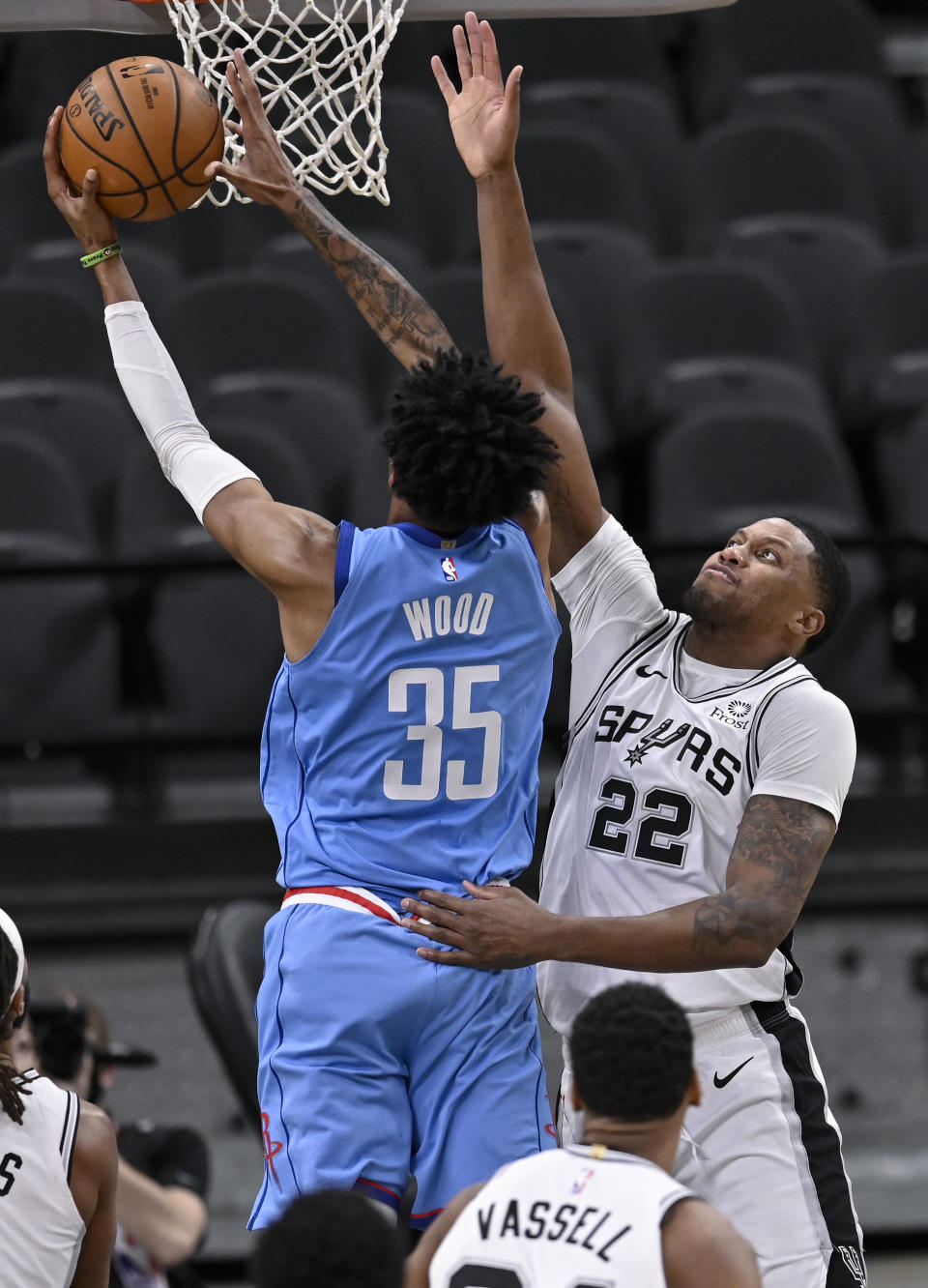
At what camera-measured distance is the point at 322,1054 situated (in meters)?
3.01

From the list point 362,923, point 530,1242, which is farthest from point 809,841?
point 530,1242

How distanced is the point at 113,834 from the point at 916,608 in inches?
122

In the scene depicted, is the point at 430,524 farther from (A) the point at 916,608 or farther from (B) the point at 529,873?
(A) the point at 916,608

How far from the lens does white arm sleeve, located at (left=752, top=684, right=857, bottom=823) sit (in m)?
3.37

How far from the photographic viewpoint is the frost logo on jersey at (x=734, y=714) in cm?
351

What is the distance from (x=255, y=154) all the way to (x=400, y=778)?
1.33 meters

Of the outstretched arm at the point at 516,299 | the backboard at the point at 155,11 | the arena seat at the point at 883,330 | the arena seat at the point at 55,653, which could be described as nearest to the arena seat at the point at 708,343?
the arena seat at the point at 883,330

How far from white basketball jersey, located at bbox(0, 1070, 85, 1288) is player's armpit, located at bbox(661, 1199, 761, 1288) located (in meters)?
1.08

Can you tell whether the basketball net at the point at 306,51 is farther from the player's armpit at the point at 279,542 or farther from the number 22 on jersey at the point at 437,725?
the number 22 on jersey at the point at 437,725

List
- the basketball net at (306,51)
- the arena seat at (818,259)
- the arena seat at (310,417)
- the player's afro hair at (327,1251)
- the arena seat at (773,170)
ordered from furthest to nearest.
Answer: the arena seat at (773,170), the arena seat at (818,259), the arena seat at (310,417), the basketball net at (306,51), the player's afro hair at (327,1251)

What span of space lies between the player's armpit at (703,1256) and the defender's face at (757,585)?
155cm

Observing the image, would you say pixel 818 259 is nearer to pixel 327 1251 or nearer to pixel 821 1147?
pixel 821 1147

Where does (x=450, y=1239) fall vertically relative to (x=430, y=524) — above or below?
below

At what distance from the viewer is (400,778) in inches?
122
